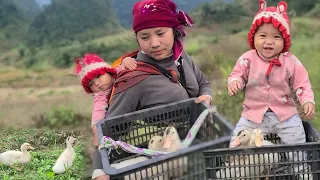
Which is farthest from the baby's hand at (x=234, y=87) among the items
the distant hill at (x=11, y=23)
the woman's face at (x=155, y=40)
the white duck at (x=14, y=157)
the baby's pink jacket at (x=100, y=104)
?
the distant hill at (x=11, y=23)

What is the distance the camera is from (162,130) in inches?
105

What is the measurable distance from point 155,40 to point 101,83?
535 millimetres

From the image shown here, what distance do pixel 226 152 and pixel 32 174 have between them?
226cm

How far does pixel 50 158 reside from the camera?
4156 millimetres

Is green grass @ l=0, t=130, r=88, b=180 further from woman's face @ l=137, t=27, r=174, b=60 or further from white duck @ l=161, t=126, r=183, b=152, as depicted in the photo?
white duck @ l=161, t=126, r=183, b=152

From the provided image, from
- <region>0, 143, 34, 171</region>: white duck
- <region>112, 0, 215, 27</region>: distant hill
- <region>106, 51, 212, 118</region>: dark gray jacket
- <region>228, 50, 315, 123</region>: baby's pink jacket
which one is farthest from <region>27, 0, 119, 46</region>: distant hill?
<region>228, 50, 315, 123</region>: baby's pink jacket

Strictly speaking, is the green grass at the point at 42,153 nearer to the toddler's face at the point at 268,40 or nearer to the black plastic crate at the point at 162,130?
the black plastic crate at the point at 162,130

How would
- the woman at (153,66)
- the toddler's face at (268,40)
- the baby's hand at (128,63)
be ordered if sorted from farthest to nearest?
1. the baby's hand at (128,63)
2. the woman at (153,66)
3. the toddler's face at (268,40)

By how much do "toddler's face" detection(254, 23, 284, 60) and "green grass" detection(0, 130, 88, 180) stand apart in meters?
1.78

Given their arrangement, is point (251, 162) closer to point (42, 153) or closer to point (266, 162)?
point (266, 162)

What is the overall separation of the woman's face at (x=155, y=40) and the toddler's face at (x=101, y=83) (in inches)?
15.3

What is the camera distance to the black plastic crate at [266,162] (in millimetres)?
2043

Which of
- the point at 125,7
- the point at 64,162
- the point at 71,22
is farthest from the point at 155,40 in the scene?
the point at 125,7

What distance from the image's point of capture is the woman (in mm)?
2826
